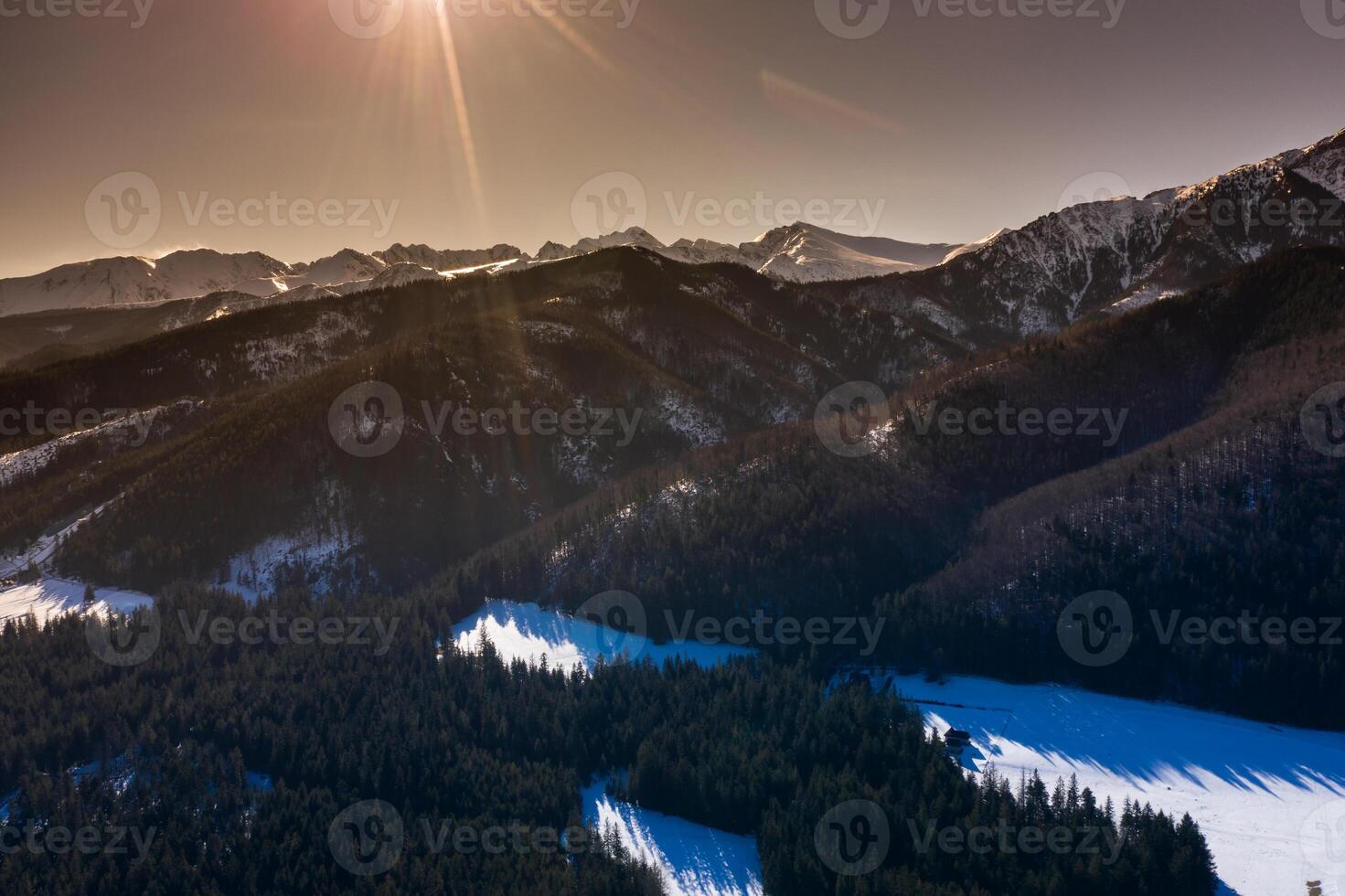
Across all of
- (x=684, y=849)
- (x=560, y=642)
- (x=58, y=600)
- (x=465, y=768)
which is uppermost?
(x=58, y=600)

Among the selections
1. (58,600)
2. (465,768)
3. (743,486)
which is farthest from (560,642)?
(58,600)

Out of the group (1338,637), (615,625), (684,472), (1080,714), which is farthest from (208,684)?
(1338,637)

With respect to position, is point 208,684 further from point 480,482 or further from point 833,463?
point 833,463

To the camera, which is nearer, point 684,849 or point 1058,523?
point 684,849

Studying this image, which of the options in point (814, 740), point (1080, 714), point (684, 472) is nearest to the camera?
point (814, 740)

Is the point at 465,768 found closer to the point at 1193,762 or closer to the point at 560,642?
the point at 560,642

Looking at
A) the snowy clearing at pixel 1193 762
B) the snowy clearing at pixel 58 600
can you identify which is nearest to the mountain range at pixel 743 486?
the snowy clearing at pixel 58 600
